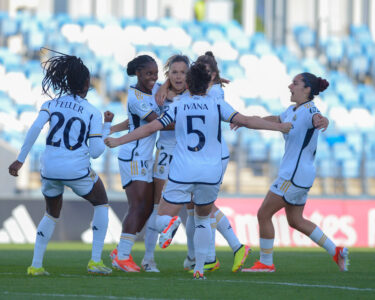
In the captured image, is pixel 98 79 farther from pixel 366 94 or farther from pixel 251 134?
pixel 366 94

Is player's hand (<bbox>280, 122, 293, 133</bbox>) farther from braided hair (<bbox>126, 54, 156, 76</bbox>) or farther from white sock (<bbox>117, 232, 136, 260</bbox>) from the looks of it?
white sock (<bbox>117, 232, 136, 260</bbox>)

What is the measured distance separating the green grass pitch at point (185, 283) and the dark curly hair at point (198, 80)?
1.54m

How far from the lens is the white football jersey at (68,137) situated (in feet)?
22.4

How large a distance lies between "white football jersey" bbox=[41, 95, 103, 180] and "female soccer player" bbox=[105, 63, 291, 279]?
0.41m

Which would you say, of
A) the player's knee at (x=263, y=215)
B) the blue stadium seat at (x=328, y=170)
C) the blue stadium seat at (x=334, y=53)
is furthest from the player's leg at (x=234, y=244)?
the blue stadium seat at (x=334, y=53)

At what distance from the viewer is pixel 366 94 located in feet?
79.3

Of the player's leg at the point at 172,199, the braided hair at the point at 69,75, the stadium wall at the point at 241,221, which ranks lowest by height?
the stadium wall at the point at 241,221

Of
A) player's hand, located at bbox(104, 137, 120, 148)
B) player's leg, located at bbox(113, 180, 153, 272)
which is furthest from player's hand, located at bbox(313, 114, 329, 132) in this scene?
player's hand, located at bbox(104, 137, 120, 148)

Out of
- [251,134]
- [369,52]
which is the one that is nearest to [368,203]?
[251,134]

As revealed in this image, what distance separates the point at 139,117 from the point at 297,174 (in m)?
1.60

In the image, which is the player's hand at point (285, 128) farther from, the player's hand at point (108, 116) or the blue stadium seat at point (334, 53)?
the blue stadium seat at point (334, 53)

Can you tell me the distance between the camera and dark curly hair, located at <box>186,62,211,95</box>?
662cm

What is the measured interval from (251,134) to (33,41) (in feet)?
22.1

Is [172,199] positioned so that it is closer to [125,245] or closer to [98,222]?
[98,222]
